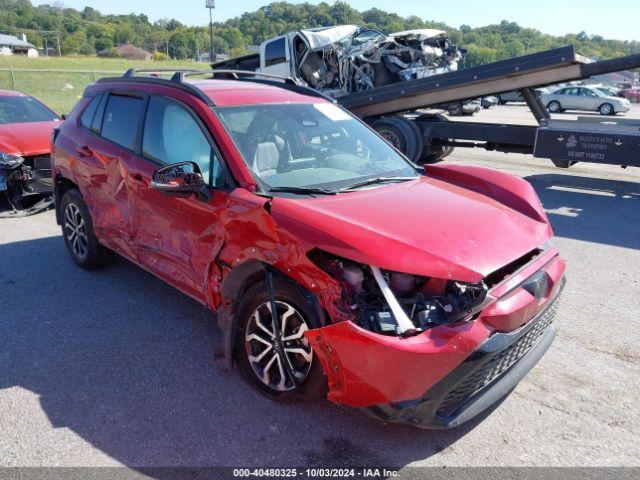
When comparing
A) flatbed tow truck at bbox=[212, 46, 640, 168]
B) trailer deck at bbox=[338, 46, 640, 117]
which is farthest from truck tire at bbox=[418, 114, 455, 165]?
trailer deck at bbox=[338, 46, 640, 117]

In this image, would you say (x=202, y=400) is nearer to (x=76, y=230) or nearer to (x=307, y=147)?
(x=307, y=147)

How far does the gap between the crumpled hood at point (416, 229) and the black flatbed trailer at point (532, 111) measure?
6017 millimetres

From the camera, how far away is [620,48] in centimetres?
13938

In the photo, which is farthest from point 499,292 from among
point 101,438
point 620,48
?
point 620,48

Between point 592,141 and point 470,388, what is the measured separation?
7448mm

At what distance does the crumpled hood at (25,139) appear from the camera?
7.65m

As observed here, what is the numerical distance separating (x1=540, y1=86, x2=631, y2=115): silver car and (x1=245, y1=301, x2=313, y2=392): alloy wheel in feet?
111

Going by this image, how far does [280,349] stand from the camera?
3193mm

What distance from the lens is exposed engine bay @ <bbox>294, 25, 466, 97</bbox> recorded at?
507 inches

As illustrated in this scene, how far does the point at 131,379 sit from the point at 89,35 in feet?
437

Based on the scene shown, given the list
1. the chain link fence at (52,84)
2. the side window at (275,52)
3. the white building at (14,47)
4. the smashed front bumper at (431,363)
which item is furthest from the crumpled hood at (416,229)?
the white building at (14,47)

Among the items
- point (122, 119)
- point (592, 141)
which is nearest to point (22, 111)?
point (122, 119)

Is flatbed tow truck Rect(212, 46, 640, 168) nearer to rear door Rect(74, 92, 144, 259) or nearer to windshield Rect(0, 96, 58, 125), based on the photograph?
rear door Rect(74, 92, 144, 259)

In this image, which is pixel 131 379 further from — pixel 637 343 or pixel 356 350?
pixel 637 343
